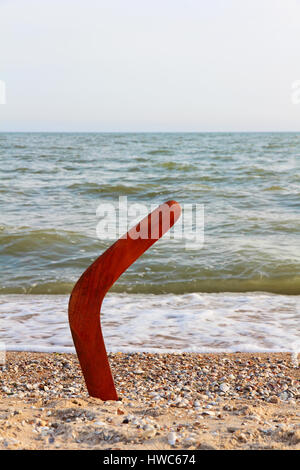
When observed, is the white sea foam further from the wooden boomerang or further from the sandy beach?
the wooden boomerang

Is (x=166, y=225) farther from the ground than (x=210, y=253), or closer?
farther from the ground

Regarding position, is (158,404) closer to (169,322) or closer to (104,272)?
(104,272)

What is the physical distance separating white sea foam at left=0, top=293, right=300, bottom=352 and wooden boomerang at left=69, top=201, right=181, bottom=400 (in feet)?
7.29

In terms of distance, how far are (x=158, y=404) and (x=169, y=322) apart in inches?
97.7

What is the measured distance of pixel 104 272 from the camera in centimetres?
223

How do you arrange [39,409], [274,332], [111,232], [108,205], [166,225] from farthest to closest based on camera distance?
[108,205] < [111,232] < [274,332] < [39,409] < [166,225]

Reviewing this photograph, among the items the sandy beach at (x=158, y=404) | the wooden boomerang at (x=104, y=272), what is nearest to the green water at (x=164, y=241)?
the sandy beach at (x=158, y=404)

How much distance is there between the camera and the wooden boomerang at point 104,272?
87.1 inches

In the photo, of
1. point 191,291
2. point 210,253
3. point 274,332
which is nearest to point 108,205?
point 210,253

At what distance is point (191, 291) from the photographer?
265 inches

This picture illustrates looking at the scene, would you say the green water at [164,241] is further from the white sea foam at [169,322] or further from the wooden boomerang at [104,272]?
the wooden boomerang at [104,272]

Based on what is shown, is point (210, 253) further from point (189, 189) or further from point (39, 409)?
point (189, 189)

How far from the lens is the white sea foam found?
4656mm
